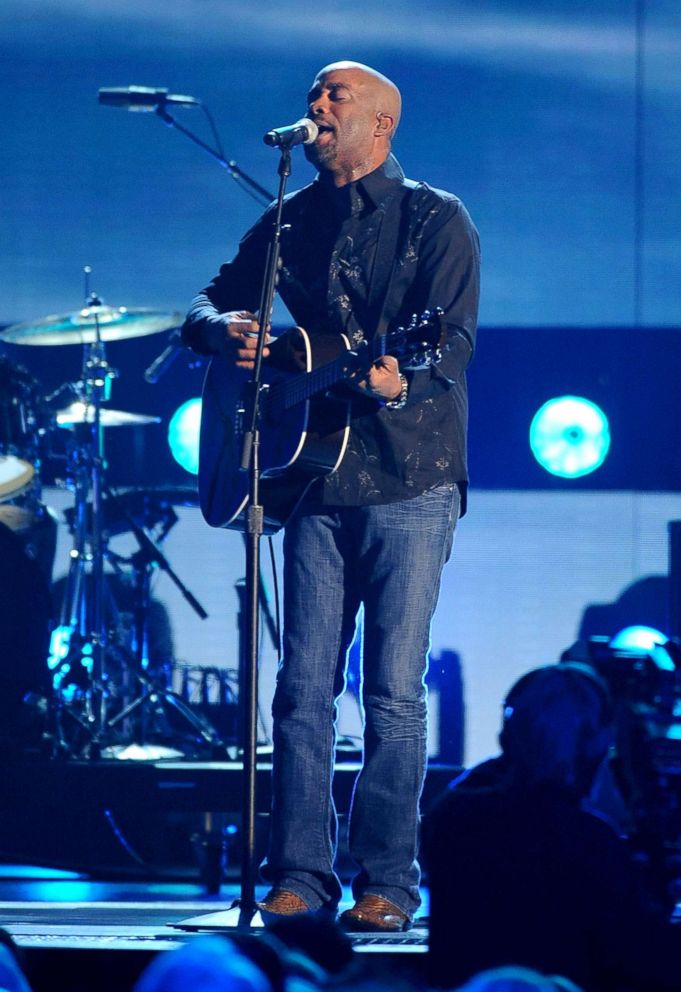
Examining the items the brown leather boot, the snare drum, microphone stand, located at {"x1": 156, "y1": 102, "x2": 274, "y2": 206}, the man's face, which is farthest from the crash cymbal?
the brown leather boot

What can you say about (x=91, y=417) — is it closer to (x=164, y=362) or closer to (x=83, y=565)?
(x=164, y=362)

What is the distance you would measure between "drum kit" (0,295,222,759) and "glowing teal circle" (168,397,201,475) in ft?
0.29

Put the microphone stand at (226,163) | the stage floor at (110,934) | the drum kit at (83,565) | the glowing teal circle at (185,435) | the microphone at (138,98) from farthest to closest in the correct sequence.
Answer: the glowing teal circle at (185,435) → the drum kit at (83,565) → the microphone at (138,98) → the microphone stand at (226,163) → the stage floor at (110,934)

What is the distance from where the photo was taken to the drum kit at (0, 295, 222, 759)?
17.3 feet

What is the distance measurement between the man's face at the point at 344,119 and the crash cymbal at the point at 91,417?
2541mm

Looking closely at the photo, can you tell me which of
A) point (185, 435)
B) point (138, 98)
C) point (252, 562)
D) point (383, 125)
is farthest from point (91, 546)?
point (383, 125)

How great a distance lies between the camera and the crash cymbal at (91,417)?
5.65 m

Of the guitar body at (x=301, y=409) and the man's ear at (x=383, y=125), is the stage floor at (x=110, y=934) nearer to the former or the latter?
the guitar body at (x=301, y=409)

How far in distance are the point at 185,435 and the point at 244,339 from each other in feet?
8.72

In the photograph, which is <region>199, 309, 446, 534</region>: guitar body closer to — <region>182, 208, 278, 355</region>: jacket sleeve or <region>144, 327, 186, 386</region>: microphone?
<region>182, 208, 278, 355</region>: jacket sleeve

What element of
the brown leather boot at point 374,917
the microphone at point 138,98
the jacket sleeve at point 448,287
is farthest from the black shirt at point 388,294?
the microphone at point 138,98

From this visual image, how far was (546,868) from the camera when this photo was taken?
6.58 ft

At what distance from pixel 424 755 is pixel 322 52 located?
3.38 metres

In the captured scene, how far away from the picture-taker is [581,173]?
5.61 metres
